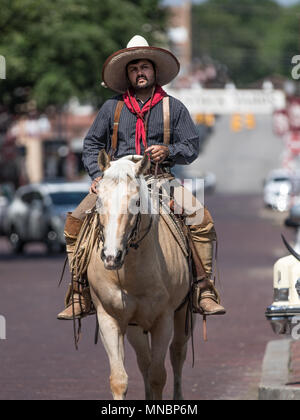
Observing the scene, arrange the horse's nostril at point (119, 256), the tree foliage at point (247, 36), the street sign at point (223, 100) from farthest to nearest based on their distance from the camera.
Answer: the tree foliage at point (247, 36)
the street sign at point (223, 100)
the horse's nostril at point (119, 256)

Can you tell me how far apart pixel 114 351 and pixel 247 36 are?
Result: 16752 centimetres

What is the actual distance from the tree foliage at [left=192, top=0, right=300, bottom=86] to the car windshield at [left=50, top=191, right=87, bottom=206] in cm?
10889

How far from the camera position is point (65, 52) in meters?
35.5

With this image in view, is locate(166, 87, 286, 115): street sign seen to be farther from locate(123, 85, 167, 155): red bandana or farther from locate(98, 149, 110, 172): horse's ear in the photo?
locate(98, 149, 110, 172): horse's ear

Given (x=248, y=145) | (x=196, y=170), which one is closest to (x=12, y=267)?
(x=196, y=170)

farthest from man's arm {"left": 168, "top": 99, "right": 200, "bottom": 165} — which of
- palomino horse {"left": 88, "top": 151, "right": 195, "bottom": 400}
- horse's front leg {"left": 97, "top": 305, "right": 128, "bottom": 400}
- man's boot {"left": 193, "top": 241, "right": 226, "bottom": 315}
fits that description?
horse's front leg {"left": 97, "top": 305, "right": 128, "bottom": 400}

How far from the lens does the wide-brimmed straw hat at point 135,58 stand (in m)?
8.85

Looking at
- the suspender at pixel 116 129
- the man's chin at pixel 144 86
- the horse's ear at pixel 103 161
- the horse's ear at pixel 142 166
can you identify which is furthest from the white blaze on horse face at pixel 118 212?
the man's chin at pixel 144 86

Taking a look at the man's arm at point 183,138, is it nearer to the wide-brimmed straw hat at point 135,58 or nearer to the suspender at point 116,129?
the wide-brimmed straw hat at point 135,58

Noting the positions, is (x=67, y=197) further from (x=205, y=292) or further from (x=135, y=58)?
(x=135, y=58)

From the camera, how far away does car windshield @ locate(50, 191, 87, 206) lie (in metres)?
30.7

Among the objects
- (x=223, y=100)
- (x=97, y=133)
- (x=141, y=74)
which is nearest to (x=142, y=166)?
(x=97, y=133)

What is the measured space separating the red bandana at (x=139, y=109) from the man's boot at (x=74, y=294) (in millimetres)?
770

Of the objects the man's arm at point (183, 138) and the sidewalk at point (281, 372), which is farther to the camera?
the sidewalk at point (281, 372)
